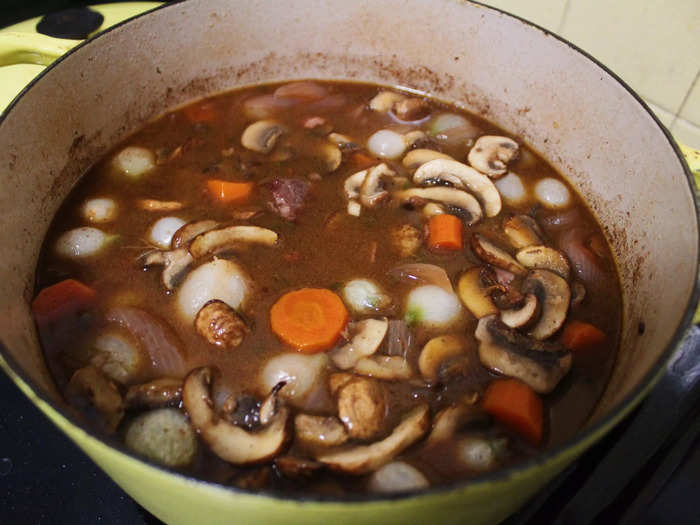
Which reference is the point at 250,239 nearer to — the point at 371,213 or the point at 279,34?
the point at 371,213

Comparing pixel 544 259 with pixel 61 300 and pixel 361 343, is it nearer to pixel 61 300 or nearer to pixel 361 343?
pixel 361 343

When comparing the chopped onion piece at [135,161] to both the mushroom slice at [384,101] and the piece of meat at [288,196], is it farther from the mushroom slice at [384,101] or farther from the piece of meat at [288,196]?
the mushroom slice at [384,101]

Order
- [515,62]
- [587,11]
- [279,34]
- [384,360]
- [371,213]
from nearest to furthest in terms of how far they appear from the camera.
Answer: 1. [384,360]
2. [371,213]
3. [515,62]
4. [279,34]
5. [587,11]

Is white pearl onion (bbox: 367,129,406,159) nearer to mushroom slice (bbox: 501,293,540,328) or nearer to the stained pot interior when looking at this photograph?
the stained pot interior

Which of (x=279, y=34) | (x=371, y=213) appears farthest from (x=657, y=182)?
(x=279, y=34)

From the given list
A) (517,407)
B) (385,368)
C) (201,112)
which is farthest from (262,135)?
(517,407)

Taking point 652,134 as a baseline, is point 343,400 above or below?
below
